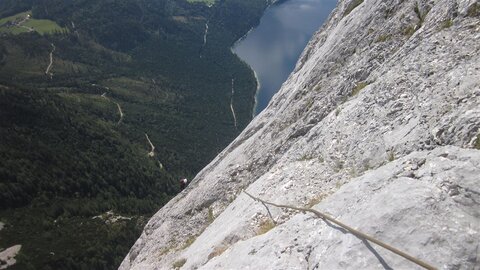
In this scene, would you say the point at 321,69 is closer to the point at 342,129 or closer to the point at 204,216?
the point at 342,129

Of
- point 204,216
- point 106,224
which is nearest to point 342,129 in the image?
point 204,216

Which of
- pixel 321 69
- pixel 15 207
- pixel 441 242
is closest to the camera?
pixel 441 242

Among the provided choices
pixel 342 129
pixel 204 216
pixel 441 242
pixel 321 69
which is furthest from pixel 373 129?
pixel 204 216

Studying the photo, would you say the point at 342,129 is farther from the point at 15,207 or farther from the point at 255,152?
the point at 15,207

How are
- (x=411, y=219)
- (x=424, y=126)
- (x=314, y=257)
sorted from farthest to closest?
(x=424, y=126) < (x=314, y=257) < (x=411, y=219)

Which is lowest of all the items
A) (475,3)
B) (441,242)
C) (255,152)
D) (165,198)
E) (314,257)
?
(165,198)

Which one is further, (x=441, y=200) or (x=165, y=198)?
(x=165, y=198)

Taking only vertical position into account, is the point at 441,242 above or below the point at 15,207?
above
